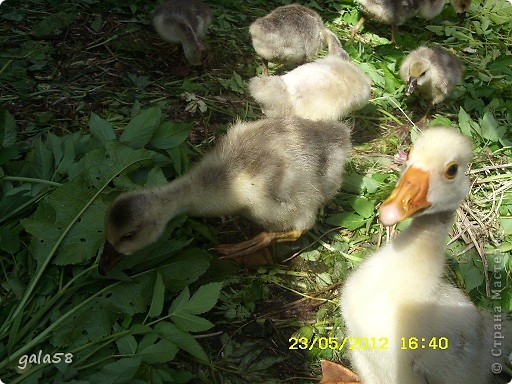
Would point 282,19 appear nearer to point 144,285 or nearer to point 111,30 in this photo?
point 111,30

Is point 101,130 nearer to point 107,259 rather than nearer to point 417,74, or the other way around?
point 107,259

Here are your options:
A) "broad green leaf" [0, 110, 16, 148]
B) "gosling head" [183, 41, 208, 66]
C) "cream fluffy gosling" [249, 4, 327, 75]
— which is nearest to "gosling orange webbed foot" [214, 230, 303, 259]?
"broad green leaf" [0, 110, 16, 148]

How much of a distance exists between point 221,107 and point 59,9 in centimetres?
146

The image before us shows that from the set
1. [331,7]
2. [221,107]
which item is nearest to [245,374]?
[221,107]

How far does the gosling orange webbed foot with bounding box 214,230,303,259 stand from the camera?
2.61m

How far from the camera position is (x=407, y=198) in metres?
1.76

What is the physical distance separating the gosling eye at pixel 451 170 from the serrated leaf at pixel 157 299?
118 centimetres

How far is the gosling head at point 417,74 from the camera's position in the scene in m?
3.50

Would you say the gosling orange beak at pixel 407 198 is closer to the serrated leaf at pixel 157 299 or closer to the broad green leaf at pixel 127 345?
the serrated leaf at pixel 157 299

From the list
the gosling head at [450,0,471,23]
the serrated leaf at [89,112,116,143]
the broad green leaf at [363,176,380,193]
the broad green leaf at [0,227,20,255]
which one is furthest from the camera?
the gosling head at [450,0,471,23]

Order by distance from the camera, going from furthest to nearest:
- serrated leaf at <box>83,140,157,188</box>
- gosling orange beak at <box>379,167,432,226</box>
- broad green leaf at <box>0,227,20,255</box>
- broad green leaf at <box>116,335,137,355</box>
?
1. serrated leaf at <box>83,140,157,188</box>
2. broad green leaf at <box>0,227,20,255</box>
3. broad green leaf at <box>116,335,137,355</box>
4. gosling orange beak at <box>379,167,432,226</box>

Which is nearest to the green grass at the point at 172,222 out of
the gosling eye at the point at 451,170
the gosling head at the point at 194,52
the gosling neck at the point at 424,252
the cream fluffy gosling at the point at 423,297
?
the gosling head at the point at 194,52

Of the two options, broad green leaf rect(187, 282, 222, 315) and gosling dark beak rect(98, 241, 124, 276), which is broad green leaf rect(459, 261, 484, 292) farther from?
gosling dark beak rect(98, 241, 124, 276)

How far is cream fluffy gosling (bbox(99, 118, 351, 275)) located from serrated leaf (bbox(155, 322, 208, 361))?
325 millimetres
